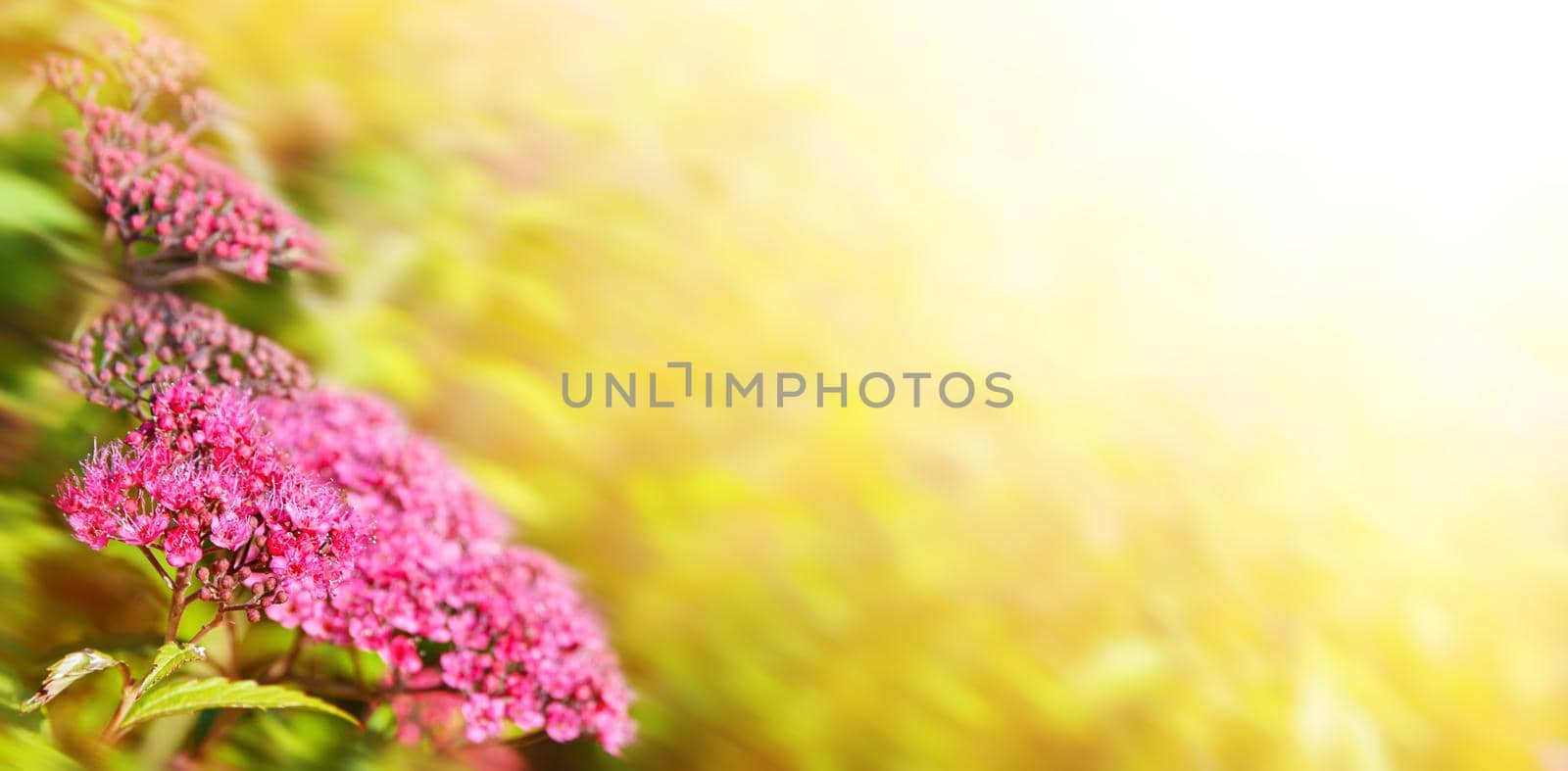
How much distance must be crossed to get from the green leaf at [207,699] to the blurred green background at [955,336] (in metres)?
0.11

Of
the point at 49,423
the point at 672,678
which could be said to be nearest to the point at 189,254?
the point at 49,423

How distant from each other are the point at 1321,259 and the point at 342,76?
129 cm

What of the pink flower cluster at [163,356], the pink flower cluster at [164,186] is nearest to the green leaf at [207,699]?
the pink flower cluster at [163,356]

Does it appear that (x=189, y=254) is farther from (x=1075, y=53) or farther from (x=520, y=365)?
(x=1075, y=53)

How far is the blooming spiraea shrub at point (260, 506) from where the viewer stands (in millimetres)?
690

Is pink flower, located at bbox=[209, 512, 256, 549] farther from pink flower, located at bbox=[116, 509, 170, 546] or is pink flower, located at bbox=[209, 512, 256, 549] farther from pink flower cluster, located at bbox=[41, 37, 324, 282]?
pink flower cluster, located at bbox=[41, 37, 324, 282]

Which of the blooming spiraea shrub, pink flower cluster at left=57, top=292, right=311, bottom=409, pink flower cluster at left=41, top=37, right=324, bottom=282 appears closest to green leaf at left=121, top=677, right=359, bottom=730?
the blooming spiraea shrub

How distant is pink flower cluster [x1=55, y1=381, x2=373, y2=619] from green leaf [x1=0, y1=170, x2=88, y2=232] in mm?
312

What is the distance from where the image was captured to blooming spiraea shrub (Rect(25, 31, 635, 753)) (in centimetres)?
69

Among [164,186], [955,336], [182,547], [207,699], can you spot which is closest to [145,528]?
[182,547]

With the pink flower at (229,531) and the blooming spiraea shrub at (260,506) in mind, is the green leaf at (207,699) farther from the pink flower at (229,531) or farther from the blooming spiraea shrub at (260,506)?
the pink flower at (229,531)

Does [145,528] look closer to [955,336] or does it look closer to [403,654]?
[403,654]

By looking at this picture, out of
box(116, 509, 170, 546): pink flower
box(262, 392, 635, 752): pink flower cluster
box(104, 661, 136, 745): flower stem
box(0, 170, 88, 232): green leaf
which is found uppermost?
box(0, 170, 88, 232): green leaf

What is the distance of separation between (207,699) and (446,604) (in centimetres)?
18
